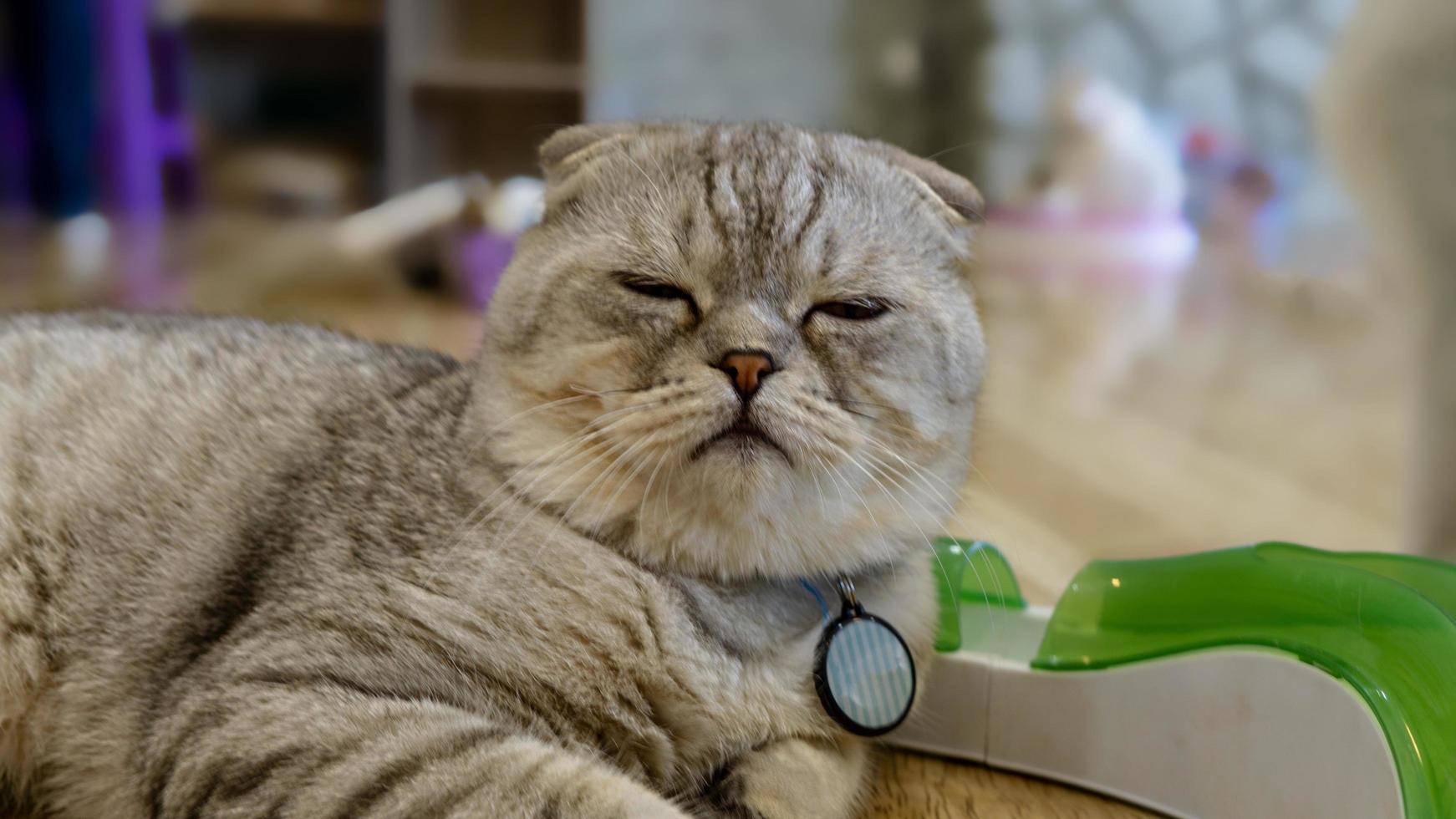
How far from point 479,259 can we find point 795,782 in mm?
3048

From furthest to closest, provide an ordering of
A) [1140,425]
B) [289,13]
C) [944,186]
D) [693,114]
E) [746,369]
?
[289,13] < [693,114] < [1140,425] < [944,186] < [746,369]

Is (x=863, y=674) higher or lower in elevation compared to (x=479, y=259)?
higher

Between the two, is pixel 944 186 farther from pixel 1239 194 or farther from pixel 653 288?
pixel 1239 194

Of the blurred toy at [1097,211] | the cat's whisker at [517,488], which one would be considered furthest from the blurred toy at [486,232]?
the cat's whisker at [517,488]

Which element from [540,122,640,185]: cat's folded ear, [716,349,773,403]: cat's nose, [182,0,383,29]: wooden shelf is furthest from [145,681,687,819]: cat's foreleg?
[182,0,383,29]: wooden shelf

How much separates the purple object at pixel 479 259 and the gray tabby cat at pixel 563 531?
2519 millimetres

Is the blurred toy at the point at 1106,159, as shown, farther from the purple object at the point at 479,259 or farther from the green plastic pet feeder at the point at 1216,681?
the green plastic pet feeder at the point at 1216,681

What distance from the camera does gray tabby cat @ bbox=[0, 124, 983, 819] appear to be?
3.48ft

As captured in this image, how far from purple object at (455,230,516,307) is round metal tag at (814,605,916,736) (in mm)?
2756

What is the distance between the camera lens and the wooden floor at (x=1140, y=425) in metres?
1.85

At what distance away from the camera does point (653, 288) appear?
118 centimetres

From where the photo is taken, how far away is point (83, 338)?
58.2 inches

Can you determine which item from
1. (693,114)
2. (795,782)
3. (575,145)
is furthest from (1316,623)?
(693,114)

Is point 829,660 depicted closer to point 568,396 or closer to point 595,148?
point 568,396
